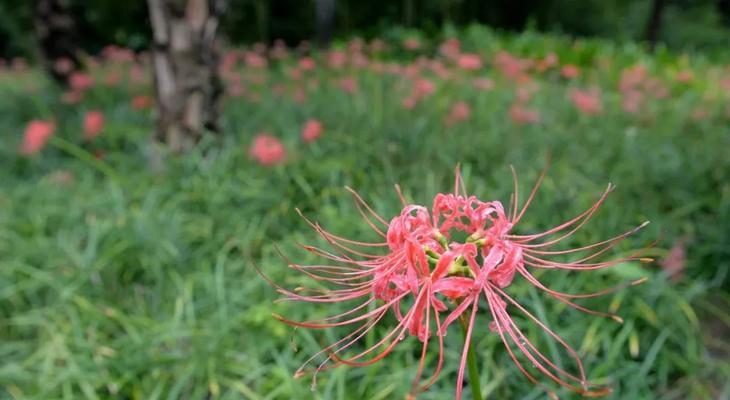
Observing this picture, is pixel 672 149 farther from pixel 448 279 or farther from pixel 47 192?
pixel 47 192

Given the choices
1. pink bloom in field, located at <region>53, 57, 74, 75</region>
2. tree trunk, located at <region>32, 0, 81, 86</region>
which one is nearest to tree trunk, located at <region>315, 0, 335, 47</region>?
tree trunk, located at <region>32, 0, 81, 86</region>

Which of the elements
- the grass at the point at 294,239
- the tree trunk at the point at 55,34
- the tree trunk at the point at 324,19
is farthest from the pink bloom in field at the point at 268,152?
the tree trunk at the point at 324,19

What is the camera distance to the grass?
2057 mm

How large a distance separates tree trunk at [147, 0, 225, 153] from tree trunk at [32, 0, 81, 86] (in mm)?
2169

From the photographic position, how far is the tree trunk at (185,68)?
10.8 feet

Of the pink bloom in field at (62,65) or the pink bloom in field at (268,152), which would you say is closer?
the pink bloom in field at (268,152)

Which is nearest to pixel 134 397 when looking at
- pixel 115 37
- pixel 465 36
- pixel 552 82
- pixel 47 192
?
pixel 47 192

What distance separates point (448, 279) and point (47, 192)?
2.99 m

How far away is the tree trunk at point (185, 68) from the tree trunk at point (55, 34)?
85.4 inches

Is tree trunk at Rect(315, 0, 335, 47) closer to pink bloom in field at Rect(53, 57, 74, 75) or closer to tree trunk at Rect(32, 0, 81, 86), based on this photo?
tree trunk at Rect(32, 0, 81, 86)

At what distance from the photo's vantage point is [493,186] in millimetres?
2730

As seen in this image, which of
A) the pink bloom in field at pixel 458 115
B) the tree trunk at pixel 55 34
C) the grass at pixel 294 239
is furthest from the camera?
the tree trunk at pixel 55 34

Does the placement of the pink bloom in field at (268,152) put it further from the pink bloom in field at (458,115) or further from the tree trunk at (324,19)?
the tree trunk at (324,19)

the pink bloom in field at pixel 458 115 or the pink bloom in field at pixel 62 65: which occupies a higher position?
the pink bloom in field at pixel 458 115
